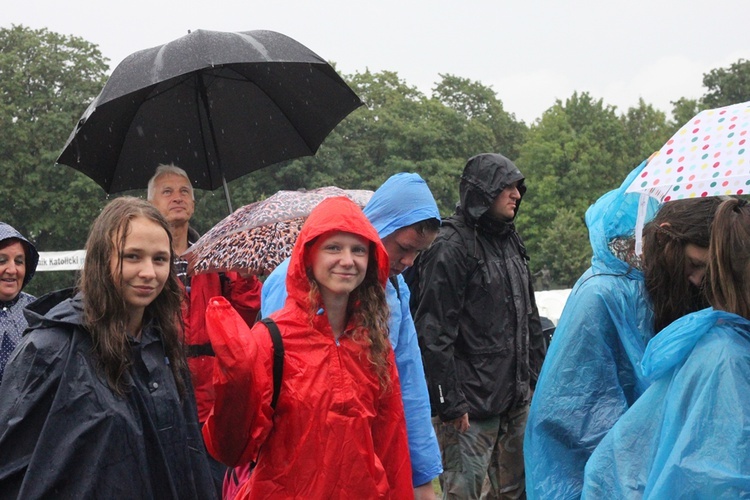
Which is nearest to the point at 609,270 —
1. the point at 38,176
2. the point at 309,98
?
the point at 309,98

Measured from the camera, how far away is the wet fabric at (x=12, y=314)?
17.5 ft

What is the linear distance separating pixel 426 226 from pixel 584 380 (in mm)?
1063

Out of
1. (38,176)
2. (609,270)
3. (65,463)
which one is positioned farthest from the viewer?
(38,176)

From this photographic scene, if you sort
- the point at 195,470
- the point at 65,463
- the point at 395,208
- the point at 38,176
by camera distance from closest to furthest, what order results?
the point at 65,463 < the point at 195,470 < the point at 395,208 < the point at 38,176

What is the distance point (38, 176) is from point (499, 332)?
42.6m

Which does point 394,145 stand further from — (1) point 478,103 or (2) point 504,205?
(2) point 504,205

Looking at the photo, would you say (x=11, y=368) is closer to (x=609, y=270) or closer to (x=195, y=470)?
(x=195, y=470)

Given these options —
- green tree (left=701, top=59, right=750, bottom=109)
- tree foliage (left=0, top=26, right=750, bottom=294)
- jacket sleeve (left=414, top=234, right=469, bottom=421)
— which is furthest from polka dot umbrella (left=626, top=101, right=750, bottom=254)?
green tree (left=701, top=59, right=750, bottom=109)

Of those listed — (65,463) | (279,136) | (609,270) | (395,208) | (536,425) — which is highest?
(279,136)

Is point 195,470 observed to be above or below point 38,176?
below

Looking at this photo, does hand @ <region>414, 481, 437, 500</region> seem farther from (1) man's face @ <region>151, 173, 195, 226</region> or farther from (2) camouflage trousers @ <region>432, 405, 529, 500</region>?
(1) man's face @ <region>151, 173, 195, 226</region>

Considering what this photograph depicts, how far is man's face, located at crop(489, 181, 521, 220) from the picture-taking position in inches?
237

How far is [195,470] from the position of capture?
330 cm

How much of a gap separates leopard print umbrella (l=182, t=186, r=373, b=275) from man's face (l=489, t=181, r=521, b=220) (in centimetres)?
121
